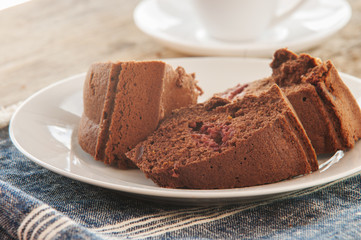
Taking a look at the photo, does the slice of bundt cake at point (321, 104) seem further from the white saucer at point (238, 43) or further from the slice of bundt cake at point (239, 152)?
the white saucer at point (238, 43)

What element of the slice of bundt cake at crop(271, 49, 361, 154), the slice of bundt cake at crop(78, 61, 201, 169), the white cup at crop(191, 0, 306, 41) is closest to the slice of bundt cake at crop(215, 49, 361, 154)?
the slice of bundt cake at crop(271, 49, 361, 154)

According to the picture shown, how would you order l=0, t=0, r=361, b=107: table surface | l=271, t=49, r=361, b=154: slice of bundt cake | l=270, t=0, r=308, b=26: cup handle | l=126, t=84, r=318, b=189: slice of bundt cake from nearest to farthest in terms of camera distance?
l=126, t=84, r=318, b=189: slice of bundt cake → l=271, t=49, r=361, b=154: slice of bundt cake → l=0, t=0, r=361, b=107: table surface → l=270, t=0, r=308, b=26: cup handle

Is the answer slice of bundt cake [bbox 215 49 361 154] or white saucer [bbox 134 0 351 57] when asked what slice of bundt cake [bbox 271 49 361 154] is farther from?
white saucer [bbox 134 0 351 57]

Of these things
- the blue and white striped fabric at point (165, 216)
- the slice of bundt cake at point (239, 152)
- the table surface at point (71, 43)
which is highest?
the slice of bundt cake at point (239, 152)

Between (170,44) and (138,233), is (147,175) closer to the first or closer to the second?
(138,233)

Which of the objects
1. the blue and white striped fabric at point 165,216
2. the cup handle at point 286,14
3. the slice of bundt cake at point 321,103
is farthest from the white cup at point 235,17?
the blue and white striped fabric at point 165,216

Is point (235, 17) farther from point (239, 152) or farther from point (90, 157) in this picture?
point (239, 152)
